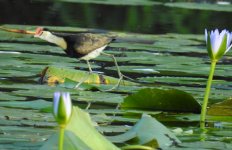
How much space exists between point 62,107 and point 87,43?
10.5 feet

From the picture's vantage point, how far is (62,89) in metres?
4.80

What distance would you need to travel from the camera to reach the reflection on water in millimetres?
9750

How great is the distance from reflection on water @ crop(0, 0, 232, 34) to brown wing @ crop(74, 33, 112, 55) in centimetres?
341

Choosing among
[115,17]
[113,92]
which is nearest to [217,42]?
[113,92]

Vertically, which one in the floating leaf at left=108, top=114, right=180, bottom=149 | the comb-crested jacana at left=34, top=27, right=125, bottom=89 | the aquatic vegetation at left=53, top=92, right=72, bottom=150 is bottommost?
the aquatic vegetation at left=53, top=92, right=72, bottom=150

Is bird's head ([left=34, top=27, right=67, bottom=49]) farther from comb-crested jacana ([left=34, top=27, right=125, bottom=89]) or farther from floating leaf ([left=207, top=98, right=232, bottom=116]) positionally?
floating leaf ([left=207, top=98, right=232, bottom=116])

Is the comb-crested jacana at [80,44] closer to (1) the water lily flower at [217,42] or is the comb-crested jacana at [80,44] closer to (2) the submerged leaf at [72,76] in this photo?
(2) the submerged leaf at [72,76]

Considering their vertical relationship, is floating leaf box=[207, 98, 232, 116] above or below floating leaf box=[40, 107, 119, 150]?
above

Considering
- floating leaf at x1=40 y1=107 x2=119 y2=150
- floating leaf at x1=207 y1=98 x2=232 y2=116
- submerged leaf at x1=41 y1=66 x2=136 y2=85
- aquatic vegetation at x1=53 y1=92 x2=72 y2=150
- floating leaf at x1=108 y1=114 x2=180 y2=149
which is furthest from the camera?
submerged leaf at x1=41 y1=66 x2=136 y2=85

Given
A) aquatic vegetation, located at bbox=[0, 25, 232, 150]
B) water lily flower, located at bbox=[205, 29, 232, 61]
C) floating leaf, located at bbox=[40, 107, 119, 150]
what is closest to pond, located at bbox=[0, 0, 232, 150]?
aquatic vegetation, located at bbox=[0, 25, 232, 150]

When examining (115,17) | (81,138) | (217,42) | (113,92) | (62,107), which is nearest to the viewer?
(62,107)

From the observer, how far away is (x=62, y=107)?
239 cm

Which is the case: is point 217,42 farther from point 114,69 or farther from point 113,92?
point 114,69

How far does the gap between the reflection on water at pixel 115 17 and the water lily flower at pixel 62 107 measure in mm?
6712
